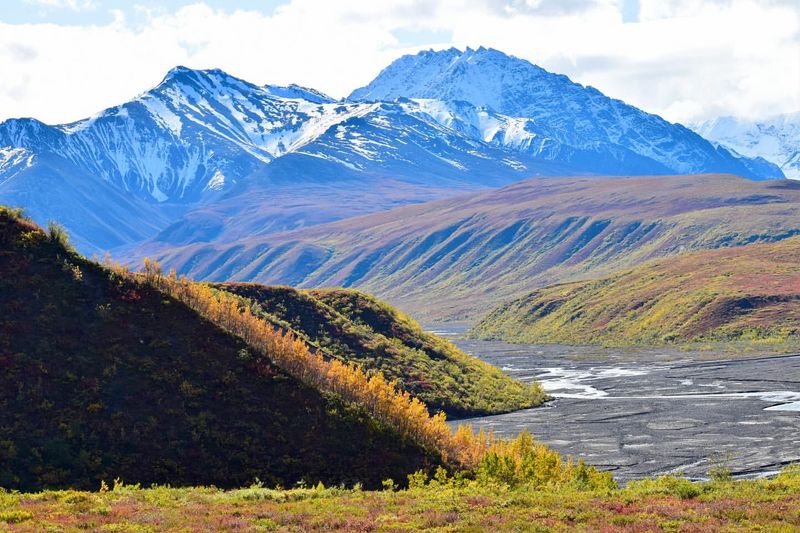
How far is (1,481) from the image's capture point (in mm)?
45688

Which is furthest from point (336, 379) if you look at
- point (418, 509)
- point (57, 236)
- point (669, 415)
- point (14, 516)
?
point (669, 415)

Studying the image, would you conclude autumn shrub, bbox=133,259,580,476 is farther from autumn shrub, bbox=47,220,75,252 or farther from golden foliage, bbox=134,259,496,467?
autumn shrub, bbox=47,220,75,252

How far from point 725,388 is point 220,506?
83.4 m

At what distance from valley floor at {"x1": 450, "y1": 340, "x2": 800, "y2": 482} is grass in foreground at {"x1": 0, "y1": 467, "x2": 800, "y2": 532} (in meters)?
24.1

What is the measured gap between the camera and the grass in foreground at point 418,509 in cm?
3562

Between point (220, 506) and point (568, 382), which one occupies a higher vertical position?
point (568, 382)

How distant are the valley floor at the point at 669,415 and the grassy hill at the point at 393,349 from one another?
190 inches

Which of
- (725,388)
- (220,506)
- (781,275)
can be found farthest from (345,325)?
(781,275)

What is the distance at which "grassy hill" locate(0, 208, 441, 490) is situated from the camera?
1944 inches

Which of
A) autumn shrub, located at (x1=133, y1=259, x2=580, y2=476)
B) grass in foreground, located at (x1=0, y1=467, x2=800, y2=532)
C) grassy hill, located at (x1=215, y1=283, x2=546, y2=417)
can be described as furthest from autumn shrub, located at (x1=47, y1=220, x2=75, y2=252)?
grassy hill, located at (x1=215, y1=283, x2=546, y2=417)

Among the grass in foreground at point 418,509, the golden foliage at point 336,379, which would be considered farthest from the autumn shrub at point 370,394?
the grass in foreground at point 418,509

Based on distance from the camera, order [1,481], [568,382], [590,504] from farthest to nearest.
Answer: [568,382] → [1,481] → [590,504]

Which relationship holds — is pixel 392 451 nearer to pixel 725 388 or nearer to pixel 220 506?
pixel 220 506

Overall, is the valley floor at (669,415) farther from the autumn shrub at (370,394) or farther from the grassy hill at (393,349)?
the autumn shrub at (370,394)
